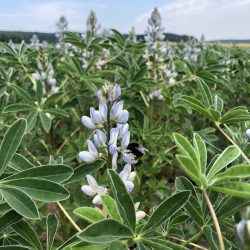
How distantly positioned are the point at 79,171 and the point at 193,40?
3.91 meters

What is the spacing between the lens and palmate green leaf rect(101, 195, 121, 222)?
87 centimetres

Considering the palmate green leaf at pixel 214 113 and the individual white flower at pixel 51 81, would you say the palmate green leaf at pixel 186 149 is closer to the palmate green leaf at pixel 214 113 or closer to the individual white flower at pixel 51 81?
the palmate green leaf at pixel 214 113

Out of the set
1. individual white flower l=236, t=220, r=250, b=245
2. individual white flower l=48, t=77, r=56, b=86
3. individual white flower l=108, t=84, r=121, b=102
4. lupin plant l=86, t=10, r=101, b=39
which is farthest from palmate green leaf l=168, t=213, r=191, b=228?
lupin plant l=86, t=10, r=101, b=39

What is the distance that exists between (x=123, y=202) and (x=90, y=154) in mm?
215

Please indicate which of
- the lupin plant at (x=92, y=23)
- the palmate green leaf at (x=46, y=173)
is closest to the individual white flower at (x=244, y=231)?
the palmate green leaf at (x=46, y=173)

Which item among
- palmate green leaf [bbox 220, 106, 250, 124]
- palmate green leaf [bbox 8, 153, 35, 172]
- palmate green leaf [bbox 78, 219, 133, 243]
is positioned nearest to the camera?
palmate green leaf [bbox 78, 219, 133, 243]

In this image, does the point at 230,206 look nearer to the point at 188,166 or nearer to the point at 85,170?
the point at 188,166

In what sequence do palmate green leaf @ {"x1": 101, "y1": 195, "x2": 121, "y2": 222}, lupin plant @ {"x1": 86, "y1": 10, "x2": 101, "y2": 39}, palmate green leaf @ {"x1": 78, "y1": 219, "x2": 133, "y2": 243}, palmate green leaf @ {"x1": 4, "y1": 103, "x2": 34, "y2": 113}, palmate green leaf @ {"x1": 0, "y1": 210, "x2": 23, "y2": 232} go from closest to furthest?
palmate green leaf @ {"x1": 78, "y1": 219, "x2": 133, "y2": 243}, palmate green leaf @ {"x1": 101, "y1": 195, "x2": 121, "y2": 222}, palmate green leaf @ {"x1": 0, "y1": 210, "x2": 23, "y2": 232}, palmate green leaf @ {"x1": 4, "y1": 103, "x2": 34, "y2": 113}, lupin plant @ {"x1": 86, "y1": 10, "x2": 101, "y2": 39}

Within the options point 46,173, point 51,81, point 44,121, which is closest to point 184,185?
point 46,173

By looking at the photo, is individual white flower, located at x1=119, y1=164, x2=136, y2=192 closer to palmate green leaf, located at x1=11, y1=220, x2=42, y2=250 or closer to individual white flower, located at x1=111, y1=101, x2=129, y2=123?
individual white flower, located at x1=111, y1=101, x2=129, y2=123

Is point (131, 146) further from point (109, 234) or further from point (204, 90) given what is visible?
point (204, 90)

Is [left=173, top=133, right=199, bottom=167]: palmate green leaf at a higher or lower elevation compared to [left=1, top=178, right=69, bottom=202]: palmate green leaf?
higher

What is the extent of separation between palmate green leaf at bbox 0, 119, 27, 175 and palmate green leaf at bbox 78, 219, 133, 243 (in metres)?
0.32

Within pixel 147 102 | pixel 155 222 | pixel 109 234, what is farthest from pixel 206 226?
pixel 147 102
